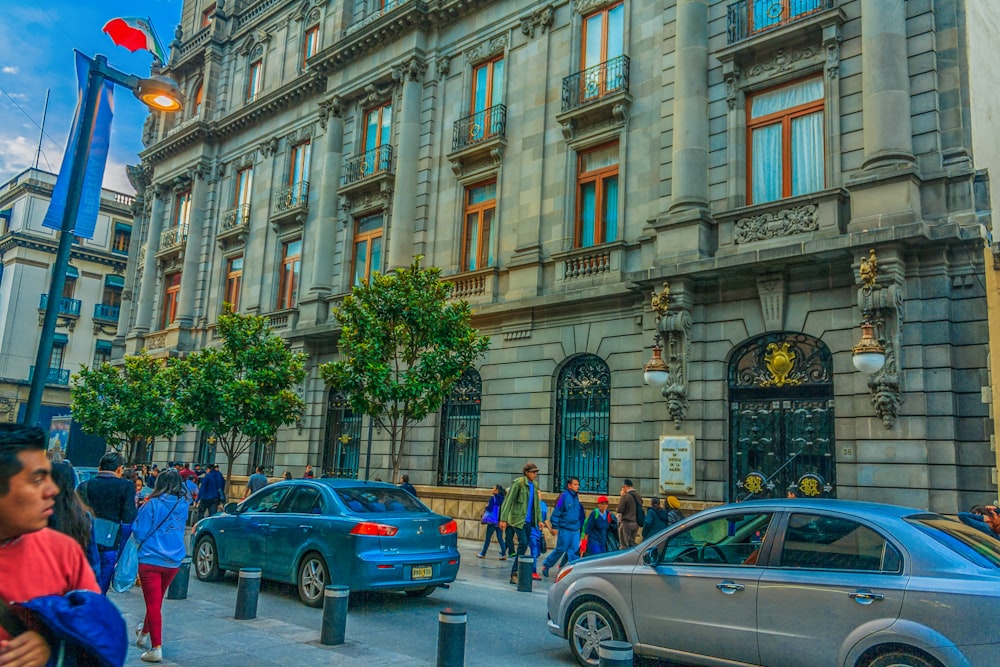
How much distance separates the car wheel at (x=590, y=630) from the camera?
710 cm

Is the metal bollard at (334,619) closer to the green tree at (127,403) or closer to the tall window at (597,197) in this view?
the tall window at (597,197)

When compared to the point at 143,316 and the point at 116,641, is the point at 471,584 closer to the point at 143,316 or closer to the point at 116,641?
the point at 116,641

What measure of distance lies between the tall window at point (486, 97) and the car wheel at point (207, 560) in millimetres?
13381

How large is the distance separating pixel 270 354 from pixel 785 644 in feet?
61.0

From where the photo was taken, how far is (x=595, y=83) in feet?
64.7

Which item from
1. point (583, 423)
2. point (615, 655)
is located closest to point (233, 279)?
point (583, 423)

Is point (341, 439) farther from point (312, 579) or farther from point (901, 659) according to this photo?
point (901, 659)

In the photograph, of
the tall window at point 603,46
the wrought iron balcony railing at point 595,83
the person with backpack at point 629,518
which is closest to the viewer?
the person with backpack at point 629,518

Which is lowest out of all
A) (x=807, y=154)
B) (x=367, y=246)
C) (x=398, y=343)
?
(x=398, y=343)

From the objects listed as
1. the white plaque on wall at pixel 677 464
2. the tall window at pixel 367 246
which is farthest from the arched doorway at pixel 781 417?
the tall window at pixel 367 246

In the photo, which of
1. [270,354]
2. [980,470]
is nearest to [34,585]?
[980,470]

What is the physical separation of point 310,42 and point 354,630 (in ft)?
85.8

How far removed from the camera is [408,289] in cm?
1770

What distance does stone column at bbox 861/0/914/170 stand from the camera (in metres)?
14.0
